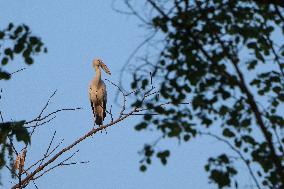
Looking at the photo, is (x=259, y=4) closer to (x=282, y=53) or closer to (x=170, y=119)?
(x=282, y=53)

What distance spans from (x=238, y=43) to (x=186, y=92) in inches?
19.5

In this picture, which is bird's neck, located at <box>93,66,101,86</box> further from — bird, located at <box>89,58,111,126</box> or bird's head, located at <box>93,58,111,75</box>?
bird's head, located at <box>93,58,111,75</box>

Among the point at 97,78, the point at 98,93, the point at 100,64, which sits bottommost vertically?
the point at 98,93

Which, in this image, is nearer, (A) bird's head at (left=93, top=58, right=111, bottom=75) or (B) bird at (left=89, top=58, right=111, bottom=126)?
(B) bird at (left=89, top=58, right=111, bottom=126)

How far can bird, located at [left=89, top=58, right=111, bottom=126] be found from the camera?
1263 centimetres

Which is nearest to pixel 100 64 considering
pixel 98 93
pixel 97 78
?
pixel 97 78

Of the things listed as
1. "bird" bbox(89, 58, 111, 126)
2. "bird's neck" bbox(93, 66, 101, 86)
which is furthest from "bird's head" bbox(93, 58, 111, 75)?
"bird's neck" bbox(93, 66, 101, 86)

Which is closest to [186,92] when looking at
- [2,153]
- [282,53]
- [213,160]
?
[213,160]

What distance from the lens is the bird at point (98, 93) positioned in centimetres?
1263

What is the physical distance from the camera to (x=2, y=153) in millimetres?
3242

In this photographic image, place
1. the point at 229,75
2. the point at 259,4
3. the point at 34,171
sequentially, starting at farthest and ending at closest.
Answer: the point at 34,171 → the point at 259,4 → the point at 229,75

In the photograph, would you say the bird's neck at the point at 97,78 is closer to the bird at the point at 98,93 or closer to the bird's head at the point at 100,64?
the bird at the point at 98,93

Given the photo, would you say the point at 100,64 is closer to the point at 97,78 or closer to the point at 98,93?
the point at 97,78

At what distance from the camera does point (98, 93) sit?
1261 cm
